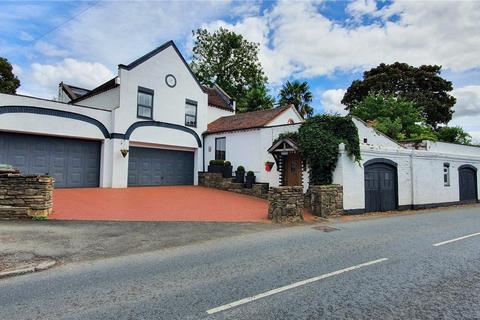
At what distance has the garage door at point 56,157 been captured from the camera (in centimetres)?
1497

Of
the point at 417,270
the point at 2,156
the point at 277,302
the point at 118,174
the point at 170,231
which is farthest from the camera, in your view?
the point at 118,174

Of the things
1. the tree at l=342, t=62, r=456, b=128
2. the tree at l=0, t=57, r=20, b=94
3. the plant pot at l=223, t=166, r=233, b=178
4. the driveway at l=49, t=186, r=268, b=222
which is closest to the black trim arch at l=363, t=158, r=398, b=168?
the driveway at l=49, t=186, r=268, b=222

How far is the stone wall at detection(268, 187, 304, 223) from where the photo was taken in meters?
11.4

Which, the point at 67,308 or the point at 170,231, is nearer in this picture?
the point at 67,308

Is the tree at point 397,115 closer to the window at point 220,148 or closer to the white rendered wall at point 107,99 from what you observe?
the window at point 220,148

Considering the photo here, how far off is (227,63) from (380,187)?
98.4ft

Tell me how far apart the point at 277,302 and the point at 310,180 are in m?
11.3

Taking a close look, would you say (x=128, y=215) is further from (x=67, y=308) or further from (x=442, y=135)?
(x=442, y=135)

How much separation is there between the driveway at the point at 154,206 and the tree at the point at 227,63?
26.2 metres

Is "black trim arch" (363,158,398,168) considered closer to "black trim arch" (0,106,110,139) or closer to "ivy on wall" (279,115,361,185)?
"ivy on wall" (279,115,361,185)

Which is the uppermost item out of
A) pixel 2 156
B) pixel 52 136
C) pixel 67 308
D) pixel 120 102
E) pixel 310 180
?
pixel 120 102

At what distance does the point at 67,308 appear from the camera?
12.9 ft

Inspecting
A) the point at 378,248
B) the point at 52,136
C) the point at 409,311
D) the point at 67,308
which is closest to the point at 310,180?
the point at 378,248

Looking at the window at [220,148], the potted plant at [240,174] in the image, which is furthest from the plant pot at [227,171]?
the window at [220,148]
